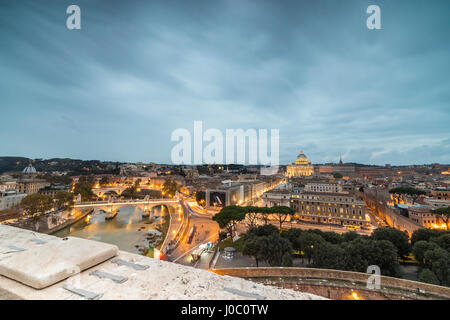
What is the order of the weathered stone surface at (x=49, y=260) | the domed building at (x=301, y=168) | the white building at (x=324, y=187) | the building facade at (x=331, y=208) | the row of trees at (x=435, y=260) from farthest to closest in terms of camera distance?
the domed building at (x=301, y=168) < the white building at (x=324, y=187) < the building facade at (x=331, y=208) < the row of trees at (x=435, y=260) < the weathered stone surface at (x=49, y=260)

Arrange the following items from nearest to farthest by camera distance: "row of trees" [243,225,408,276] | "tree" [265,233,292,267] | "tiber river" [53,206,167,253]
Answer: "row of trees" [243,225,408,276] → "tree" [265,233,292,267] → "tiber river" [53,206,167,253]

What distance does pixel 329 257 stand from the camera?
44.4ft

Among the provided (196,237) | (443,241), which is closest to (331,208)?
(443,241)

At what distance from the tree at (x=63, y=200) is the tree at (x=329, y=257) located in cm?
4187

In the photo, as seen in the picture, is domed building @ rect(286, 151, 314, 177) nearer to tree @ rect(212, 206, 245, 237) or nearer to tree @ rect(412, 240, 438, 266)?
tree @ rect(212, 206, 245, 237)

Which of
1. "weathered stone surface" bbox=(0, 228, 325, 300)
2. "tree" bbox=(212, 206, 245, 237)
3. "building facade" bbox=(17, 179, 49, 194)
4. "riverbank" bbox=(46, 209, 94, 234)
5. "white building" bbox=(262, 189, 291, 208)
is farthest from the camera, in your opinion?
"building facade" bbox=(17, 179, 49, 194)

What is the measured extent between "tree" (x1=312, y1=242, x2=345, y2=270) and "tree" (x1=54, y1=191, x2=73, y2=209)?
41.9 meters

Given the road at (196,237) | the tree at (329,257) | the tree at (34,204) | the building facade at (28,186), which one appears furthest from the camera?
the building facade at (28,186)

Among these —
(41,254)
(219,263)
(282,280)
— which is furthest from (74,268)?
(219,263)

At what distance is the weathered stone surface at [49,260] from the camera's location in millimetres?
2430

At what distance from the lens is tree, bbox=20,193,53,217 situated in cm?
2845

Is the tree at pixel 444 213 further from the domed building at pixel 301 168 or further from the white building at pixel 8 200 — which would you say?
the domed building at pixel 301 168

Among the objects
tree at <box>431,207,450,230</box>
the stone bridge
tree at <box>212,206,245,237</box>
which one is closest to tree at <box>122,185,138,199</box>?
the stone bridge

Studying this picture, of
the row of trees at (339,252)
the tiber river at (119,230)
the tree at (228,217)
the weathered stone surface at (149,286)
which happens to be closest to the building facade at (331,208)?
the row of trees at (339,252)
